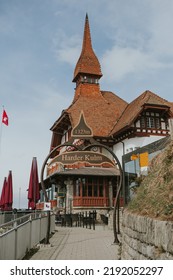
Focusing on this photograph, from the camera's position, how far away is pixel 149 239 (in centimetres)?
471

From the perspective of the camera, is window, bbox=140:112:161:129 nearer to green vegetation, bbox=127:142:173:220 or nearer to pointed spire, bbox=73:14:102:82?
pointed spire, bbox=73:14:102:82

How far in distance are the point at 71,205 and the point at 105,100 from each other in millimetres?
14796

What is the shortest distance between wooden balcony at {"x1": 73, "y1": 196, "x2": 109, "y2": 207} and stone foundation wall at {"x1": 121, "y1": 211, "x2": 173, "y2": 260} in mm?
17200

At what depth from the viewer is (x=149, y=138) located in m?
25.1

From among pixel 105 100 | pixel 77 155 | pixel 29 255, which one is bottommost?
pixel 29 255

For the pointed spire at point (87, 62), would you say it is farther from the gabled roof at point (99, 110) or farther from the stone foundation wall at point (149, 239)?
the stone foundation wall at point (149, 239)

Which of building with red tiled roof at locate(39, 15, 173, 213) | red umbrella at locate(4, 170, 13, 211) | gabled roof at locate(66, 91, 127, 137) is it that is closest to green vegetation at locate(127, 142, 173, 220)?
building with red tiled roof at locate(39, 15, 173, 213)

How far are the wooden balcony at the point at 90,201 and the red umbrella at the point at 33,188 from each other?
3.05m

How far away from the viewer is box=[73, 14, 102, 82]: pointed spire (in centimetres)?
3772

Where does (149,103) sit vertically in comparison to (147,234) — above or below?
above

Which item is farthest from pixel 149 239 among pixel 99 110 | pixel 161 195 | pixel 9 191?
pixel 99 110

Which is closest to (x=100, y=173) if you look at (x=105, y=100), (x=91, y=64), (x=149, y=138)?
(x=149, y=138)

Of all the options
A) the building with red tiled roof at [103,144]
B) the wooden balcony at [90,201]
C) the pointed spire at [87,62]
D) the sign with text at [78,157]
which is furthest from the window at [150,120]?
the sign with text at [78,157]

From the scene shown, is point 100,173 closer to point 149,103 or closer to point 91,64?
point 149,103
